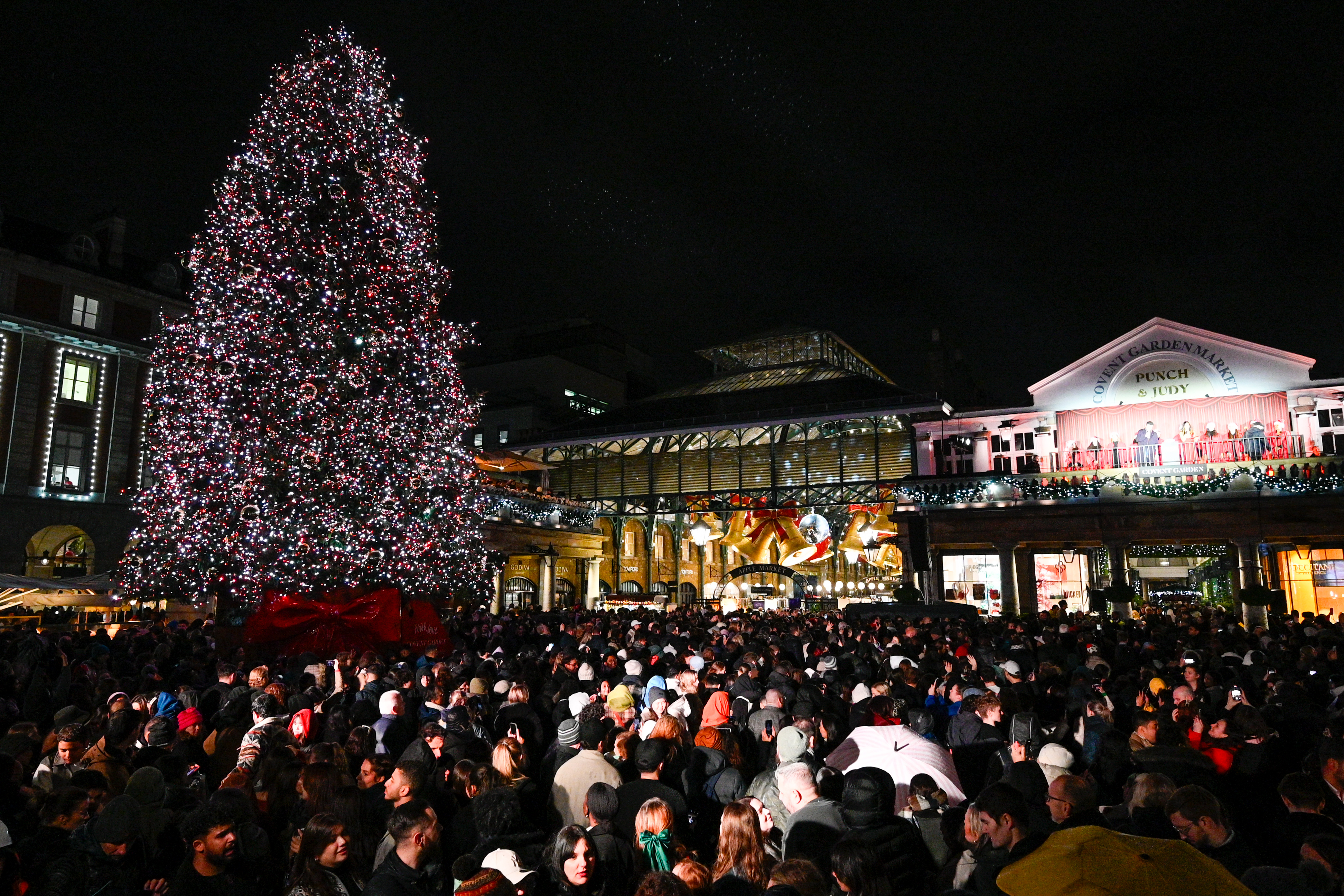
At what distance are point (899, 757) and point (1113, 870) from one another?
117 inches

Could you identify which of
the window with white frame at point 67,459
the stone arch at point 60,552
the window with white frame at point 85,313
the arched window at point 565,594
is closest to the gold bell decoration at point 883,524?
the arched window at point 565,594

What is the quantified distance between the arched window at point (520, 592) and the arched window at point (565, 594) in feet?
3.86

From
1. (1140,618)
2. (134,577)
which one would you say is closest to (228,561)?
(134,577)

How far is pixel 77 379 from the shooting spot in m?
33.6

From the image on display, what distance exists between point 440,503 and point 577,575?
19706 millimetres

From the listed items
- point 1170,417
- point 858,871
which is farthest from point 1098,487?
point 858,871

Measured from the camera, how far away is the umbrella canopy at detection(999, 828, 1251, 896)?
255 cm

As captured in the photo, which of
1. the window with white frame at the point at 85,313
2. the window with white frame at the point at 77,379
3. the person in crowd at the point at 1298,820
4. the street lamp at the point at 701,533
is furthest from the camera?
the window with white frame at the point at 85,313

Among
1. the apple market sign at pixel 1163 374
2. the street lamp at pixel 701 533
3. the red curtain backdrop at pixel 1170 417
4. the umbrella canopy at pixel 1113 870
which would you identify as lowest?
the umbrella canopy at pixel 1113 870

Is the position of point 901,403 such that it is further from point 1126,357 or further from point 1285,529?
point 1285,529

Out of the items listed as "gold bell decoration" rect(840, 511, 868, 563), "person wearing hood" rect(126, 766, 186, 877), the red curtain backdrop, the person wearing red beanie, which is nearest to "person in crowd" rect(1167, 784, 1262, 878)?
the person wearing red beanie

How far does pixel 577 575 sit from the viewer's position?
3638 cm

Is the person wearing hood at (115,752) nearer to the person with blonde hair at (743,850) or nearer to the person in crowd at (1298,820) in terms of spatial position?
the person with blonde hair at (743,850)

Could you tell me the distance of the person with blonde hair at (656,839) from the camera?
4.29m
